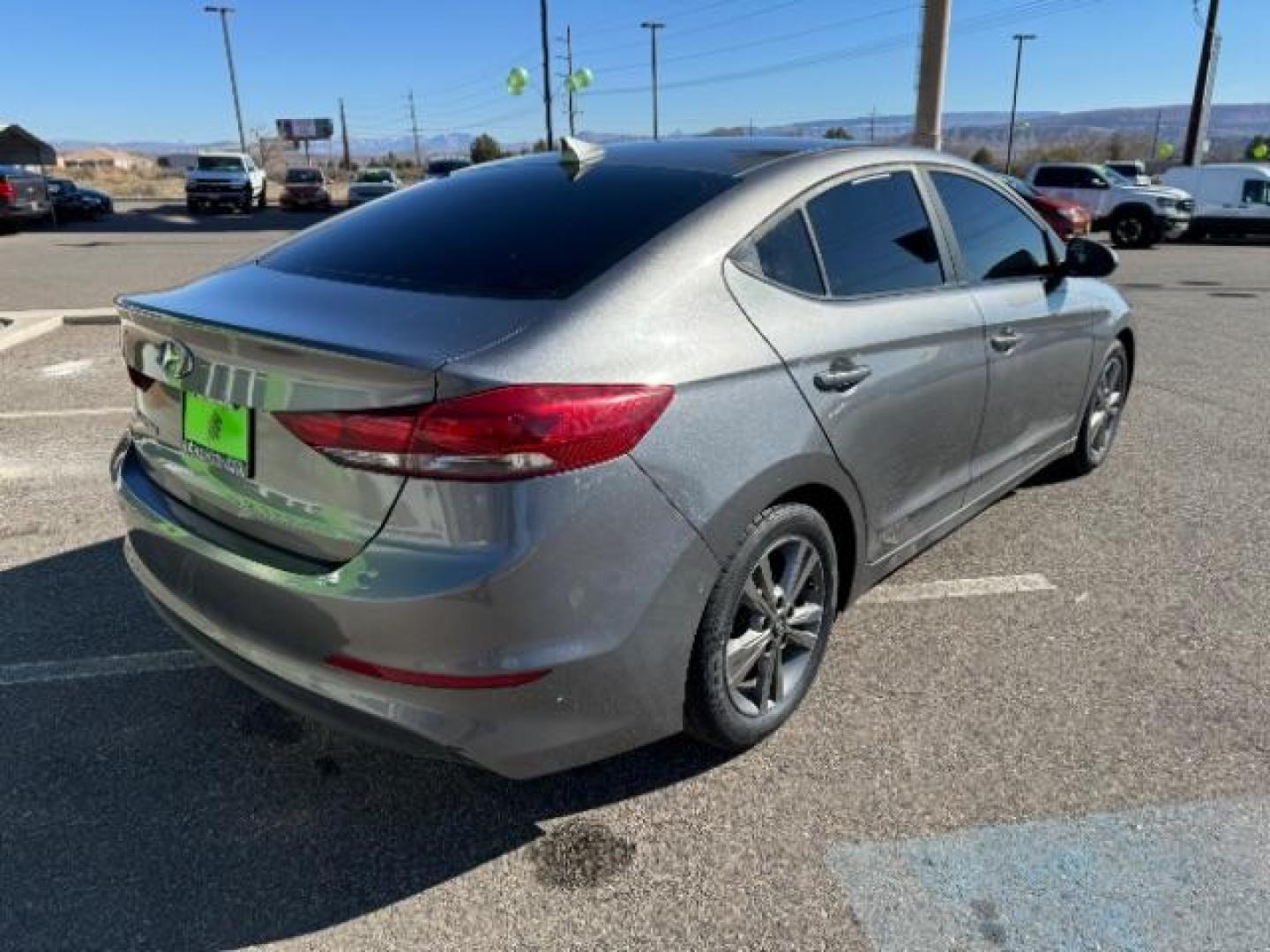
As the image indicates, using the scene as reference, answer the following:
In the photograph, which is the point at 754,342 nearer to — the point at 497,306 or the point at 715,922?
the point at 497,306

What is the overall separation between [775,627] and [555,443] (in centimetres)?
104

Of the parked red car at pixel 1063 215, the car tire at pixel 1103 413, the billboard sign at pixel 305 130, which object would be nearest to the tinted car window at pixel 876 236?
the car tire at pixel 1103 413

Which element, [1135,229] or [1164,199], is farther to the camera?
[1135,229]

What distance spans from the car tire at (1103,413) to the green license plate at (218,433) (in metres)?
3.92

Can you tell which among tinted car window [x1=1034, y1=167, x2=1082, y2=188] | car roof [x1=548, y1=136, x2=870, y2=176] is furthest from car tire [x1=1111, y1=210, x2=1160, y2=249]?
car roof [x1=548, y1=136, x2=870, y2=176]

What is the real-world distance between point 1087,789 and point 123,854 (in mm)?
2487

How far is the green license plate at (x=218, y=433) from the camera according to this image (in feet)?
7.37

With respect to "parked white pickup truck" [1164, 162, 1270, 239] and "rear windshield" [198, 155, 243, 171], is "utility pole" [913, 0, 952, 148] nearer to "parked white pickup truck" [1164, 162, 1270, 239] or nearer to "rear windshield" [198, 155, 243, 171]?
"parked white pickup truck" [1164, 162, 1270, 239]

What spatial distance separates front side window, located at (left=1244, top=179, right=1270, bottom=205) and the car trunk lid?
89.0 ft

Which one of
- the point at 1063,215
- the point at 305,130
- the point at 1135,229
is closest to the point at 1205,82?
the point at 1135,229

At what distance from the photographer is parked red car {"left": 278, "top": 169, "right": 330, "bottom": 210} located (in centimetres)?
3659

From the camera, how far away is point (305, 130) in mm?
85312

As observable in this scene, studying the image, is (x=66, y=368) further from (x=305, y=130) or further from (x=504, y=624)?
(x=305, y=130)

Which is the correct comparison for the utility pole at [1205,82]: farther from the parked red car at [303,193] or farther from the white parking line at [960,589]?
the white parking line at [960,589]
